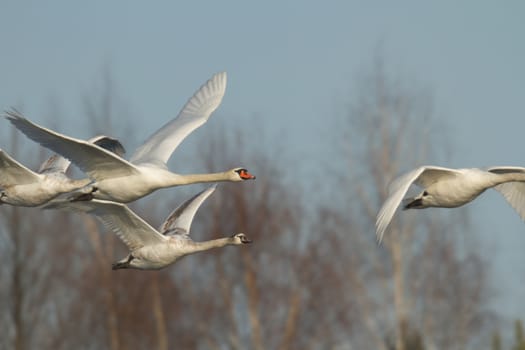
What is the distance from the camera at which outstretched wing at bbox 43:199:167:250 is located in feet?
66.7

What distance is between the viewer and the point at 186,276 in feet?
126

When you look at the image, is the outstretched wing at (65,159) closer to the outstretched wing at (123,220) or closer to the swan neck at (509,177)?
the outstretched wing at (123,220)

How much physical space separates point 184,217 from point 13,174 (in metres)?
2.49

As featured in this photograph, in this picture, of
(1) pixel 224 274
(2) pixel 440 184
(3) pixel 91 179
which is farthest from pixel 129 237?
(1) pixel 224 274

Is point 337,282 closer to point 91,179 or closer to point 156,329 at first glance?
point 156,329

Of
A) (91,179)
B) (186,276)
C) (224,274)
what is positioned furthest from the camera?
(186,276)

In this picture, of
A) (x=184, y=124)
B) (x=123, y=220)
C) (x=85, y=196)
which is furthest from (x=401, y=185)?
(x=184, y=124)

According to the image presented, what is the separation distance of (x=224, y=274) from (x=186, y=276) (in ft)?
8.88

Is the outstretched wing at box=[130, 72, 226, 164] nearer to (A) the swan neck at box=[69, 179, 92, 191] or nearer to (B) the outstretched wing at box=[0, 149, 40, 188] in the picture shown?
(A) the swan neck at box=[69, 179, 92, 191]

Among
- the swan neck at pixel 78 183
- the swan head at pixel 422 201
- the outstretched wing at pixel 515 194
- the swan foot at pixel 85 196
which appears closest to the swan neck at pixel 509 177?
the swan head at pixel 422 201

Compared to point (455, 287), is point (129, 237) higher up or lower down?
higher up

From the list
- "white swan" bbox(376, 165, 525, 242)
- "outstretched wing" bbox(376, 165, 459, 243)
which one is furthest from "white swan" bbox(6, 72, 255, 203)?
"white swan" bbox(376, 165, 525, 242)

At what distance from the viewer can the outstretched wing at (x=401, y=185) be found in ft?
59.9

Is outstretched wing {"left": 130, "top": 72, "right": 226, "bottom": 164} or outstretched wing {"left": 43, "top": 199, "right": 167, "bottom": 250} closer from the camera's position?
outstretched wing {"left": 43, "top": 199, "right": 167, "bottom": 250}
